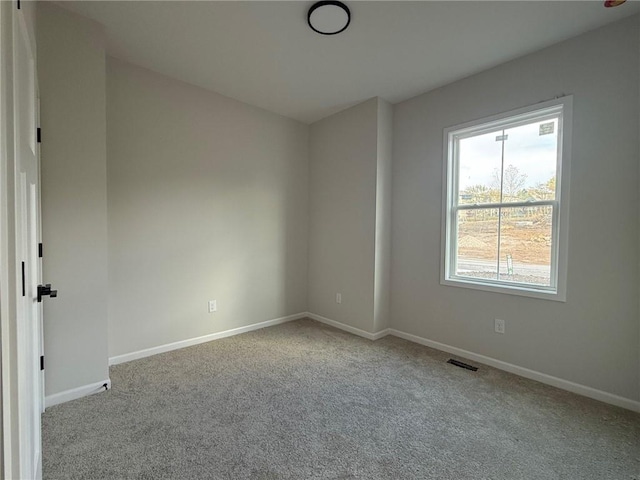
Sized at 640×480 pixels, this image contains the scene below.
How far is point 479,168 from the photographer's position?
301 cm

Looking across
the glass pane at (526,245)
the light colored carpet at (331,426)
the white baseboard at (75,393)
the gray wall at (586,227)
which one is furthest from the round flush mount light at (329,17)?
the white baseboard at (75,393)

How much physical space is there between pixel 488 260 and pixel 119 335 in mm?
3520

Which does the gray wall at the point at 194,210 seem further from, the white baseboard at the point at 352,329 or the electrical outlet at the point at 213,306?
the white baseboard at the point at 352,329

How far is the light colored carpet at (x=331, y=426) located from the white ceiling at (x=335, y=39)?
2738mm

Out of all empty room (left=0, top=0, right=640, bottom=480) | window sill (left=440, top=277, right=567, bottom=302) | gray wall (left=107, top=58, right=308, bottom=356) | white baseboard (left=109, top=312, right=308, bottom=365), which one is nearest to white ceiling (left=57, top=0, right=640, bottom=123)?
empty room (left=0, top=0, right=640, bottom=480)

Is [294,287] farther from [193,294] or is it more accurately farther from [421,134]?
[421,134]

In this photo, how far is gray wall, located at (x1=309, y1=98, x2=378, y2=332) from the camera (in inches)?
139

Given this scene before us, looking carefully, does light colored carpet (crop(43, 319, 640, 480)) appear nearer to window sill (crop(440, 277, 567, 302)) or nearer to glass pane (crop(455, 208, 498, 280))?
window sill (crop(440, 277, 567, 302))

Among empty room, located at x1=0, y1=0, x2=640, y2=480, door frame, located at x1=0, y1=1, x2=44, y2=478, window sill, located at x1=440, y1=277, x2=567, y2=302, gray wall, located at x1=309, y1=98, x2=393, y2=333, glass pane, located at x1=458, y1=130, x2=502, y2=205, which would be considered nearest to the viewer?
door frame, located at x1=0, y1=1, x2=44, y2=478

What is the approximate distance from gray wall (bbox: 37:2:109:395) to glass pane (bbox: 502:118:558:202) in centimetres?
341

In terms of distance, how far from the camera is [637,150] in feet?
6.92

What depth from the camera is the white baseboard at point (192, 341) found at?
279cm

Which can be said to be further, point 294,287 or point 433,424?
point 294,287

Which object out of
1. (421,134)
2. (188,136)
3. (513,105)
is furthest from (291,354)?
(513,105)
